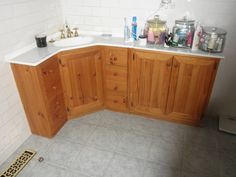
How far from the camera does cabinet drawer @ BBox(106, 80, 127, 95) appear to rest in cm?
230

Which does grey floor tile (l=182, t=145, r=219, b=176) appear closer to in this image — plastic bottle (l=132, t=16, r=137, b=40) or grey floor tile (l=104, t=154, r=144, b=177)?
grey floor tile (l=104, t=154, r=144, b=177)

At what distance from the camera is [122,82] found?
7.48 feet

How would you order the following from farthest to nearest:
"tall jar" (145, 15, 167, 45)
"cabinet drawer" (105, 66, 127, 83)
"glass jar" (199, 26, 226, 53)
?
"cabinet drawer" (105, 66, 127, 83), "tall jar" (145, 15, 167, 45), "glass jar" (199, 26, 226, 53)

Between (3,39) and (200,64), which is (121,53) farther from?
(3,39)

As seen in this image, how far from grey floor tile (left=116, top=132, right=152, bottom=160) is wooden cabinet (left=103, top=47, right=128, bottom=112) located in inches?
16.2

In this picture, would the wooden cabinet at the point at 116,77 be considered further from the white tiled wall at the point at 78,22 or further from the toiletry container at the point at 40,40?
the toiletry container at the point at 40,40

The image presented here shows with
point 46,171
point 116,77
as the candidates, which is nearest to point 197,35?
point 116,77

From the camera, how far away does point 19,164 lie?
1860 millimetres

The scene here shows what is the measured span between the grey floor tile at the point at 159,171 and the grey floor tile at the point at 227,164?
1.35 ft

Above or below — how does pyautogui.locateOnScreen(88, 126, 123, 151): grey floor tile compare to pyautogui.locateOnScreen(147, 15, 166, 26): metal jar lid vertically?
below

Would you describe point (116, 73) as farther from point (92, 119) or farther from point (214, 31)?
point (214, 31)

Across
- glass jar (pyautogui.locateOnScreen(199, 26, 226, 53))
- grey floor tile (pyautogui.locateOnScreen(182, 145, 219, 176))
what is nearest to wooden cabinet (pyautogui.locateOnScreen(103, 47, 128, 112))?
glass jar (pyautogui.locateOnScreen(199, 26, 226, 53))

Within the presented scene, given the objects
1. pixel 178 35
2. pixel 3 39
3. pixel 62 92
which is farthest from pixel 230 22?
pixel 3 39

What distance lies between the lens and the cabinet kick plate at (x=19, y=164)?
5.82ft
